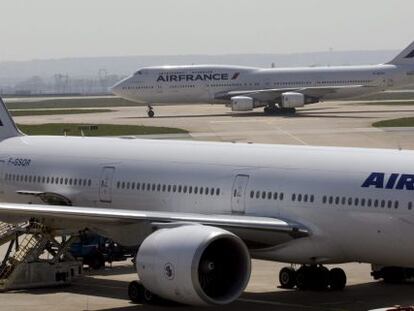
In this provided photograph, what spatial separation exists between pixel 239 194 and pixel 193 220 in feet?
7.39

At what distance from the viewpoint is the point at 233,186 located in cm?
2980

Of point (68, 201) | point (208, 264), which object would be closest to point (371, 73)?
point (68, 201)

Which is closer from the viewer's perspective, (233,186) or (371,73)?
(233,186)

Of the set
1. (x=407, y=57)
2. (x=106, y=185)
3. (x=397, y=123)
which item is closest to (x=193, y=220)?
(x=106, y=185)

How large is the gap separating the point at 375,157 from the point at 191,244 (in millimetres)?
5595

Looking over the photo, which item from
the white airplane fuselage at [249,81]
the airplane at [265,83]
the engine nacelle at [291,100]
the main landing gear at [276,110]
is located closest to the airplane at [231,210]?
the engine nacelle at [291,100]

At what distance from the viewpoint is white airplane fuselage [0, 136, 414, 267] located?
2684cm

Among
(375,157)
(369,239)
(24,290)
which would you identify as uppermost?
(375,157)

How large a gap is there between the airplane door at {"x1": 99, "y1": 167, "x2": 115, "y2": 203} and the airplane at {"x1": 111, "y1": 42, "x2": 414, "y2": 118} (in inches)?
3348

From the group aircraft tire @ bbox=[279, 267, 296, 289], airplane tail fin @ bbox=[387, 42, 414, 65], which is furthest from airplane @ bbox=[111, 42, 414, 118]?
aircraft tire @ bbox=[279, 267, 296, 289]

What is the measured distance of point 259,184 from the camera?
29219 millimetres

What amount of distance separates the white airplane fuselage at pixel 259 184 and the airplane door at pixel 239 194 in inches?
1.1

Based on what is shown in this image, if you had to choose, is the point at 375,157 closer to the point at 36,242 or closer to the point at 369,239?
the point at 369,239

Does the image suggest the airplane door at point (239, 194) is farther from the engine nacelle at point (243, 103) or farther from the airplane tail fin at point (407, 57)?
the airplane tail fin at point (407, 57)
